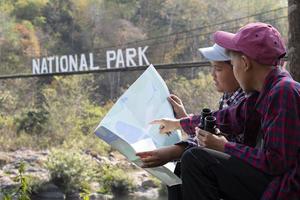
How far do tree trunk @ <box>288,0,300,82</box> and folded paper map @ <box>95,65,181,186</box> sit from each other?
46cm

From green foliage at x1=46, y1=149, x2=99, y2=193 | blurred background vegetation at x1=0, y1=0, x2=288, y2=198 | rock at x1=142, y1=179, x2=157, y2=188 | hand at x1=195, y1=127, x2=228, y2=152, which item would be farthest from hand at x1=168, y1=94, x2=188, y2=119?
rock at x1=142, y1=179, x2=157, y2=188

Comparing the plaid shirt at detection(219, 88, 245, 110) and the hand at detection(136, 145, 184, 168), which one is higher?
the plaid shirt at detection(219, 88, 245, 110)

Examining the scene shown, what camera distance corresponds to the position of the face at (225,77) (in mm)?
1577

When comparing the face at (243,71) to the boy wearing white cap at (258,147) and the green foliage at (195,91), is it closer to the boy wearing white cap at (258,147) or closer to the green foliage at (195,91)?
the boy wearing white cap at (258,147)

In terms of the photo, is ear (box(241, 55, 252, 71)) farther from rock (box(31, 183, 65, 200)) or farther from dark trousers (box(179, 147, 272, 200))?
rock (box(31, 183, 65, 200))

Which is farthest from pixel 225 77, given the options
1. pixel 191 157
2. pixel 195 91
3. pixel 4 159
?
pixel 195 91

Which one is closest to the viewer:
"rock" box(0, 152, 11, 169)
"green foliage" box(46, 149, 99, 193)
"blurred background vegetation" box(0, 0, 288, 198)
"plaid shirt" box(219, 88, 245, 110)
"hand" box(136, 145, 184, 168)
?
"hand" box(136, 145, 184, 168)

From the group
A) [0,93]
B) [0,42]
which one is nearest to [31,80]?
[0,93]

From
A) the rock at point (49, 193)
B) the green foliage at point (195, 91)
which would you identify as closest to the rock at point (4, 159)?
the rock at point (49, 193)

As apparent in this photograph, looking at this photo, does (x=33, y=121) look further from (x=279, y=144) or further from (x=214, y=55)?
(x=279, y=144)

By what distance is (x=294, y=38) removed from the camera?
6.09ft

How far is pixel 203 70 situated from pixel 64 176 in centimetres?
489

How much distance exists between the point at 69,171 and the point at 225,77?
7575mm

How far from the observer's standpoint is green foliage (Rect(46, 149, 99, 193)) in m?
Answer: 8.84
